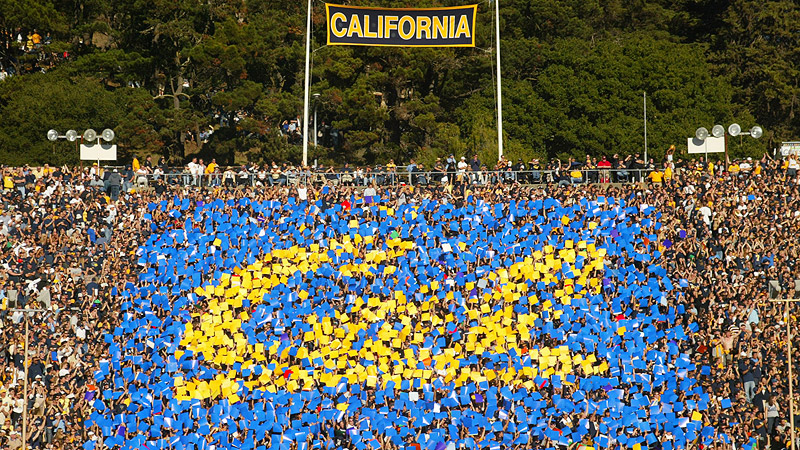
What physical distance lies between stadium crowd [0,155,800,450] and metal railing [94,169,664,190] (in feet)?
0.34

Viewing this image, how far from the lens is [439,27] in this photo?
29.6 metres

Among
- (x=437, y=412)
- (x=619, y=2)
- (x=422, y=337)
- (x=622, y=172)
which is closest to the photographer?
(x=437, y=412)

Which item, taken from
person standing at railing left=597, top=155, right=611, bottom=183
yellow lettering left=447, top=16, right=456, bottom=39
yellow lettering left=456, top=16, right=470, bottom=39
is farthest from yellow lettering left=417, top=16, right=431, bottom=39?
person standing at railing left=597, top=155, right=611, bottom=183

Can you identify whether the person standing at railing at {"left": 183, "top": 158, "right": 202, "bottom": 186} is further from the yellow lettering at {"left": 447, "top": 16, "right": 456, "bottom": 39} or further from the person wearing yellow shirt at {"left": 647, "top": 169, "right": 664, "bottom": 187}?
the person wearing yellow shirt at {"left": 647, "top": 169, "right": 664, "bottom": 187}

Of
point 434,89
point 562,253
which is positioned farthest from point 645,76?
point 562,253

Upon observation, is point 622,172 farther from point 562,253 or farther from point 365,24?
point 365,24

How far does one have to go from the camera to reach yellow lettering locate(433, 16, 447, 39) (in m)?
29.6

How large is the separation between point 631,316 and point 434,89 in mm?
25360

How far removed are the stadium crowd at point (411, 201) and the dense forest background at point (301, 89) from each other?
43.7 ft

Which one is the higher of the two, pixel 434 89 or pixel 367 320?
pixel 434 89

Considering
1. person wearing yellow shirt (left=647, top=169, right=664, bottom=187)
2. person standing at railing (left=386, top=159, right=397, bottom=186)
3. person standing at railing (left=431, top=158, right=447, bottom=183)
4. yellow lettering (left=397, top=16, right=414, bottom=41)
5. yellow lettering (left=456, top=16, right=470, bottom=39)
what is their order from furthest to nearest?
1. yellow lettering (left=456, top=16, right=470, bottom=39)
2. yellow lettering (left=397, top=16, right=414, bottom=41)
3. person standing at railing (left=386, top=159, right=397, bottom=186)
4. person standing at railing (left=431, top=158, right=447, bottom=183)
5. person wearing yellow shirt (left=647, top=169, right=664, bottom=187)

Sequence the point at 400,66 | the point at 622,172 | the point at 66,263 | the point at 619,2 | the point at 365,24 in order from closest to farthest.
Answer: the point at 66,263, the point at 622,172, the point at 365,24, the point at 400,66, the point at 619,2

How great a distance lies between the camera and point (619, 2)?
55.0 metres

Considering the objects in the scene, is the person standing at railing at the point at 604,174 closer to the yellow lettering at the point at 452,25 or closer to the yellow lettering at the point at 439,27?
the yellow lettering at the point at 452,25
